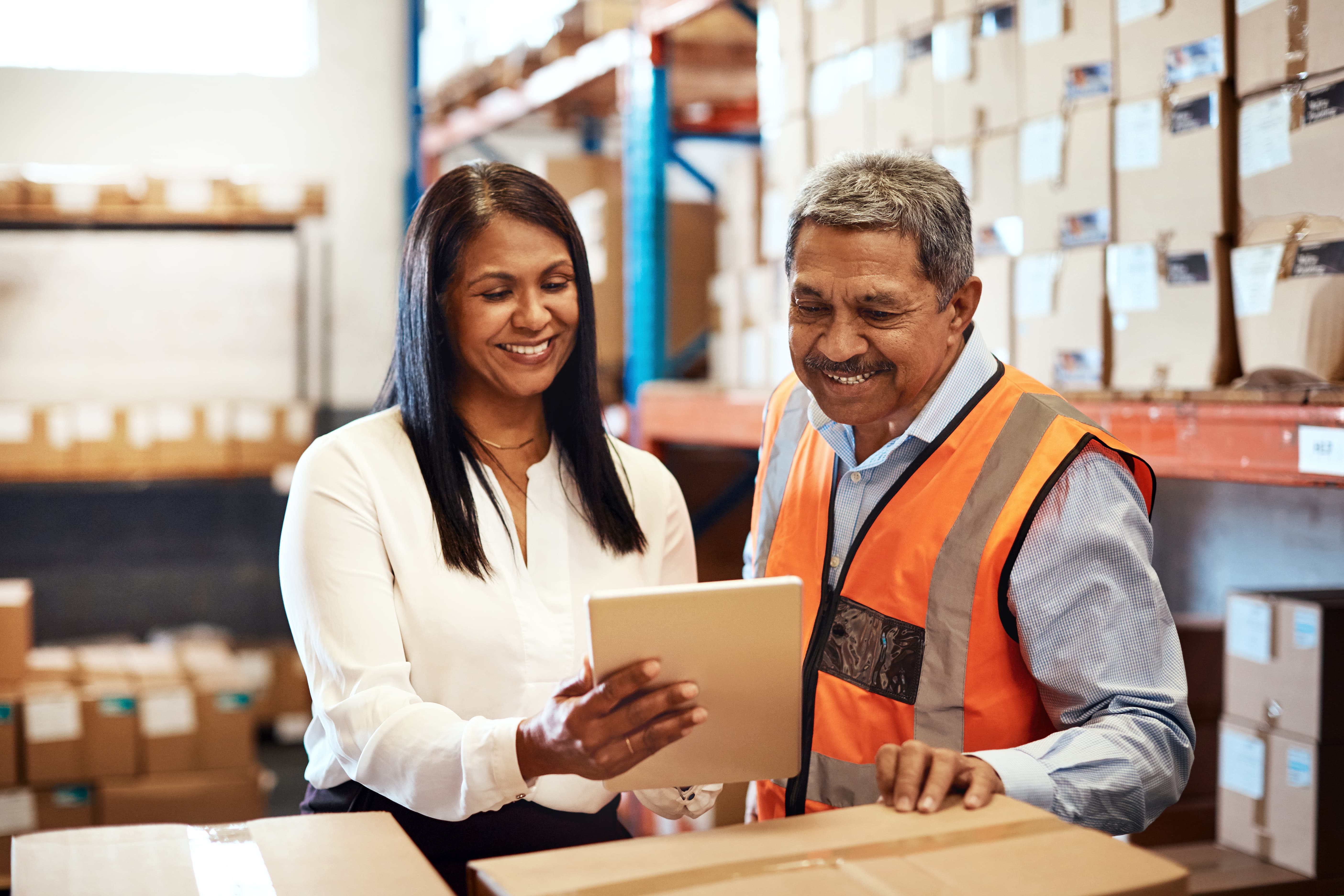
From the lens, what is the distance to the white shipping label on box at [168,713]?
4.48m

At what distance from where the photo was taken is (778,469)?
1960 millimetres

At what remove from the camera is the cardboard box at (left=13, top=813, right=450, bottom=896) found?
1.09 metres

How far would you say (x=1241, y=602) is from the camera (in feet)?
9.53

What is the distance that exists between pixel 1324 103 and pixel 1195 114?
28cm

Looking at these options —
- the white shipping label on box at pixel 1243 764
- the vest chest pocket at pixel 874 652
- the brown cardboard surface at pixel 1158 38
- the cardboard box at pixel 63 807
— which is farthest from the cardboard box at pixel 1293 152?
the cardboard box at pixel 63 807

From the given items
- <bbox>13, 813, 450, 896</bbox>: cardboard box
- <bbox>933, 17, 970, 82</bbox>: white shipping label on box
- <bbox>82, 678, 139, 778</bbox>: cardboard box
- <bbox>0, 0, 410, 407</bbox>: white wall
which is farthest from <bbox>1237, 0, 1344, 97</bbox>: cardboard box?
<bbox>0, 0, 410, 407</bbox>: white wall

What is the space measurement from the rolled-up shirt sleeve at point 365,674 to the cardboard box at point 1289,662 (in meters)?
2.10

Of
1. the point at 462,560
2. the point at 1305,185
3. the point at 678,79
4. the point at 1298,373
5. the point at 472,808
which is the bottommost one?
the point at 472,808

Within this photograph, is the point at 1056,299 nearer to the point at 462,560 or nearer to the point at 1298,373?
the point at 1298,373

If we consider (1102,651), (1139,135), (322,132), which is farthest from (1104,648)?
(322,132)

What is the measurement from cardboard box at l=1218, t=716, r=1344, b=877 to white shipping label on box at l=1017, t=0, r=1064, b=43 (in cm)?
179

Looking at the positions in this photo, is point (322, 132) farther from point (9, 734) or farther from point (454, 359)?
point (454, 359)

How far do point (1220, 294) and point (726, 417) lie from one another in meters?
1.59

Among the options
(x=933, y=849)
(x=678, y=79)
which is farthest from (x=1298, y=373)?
(x=678, y=79)
